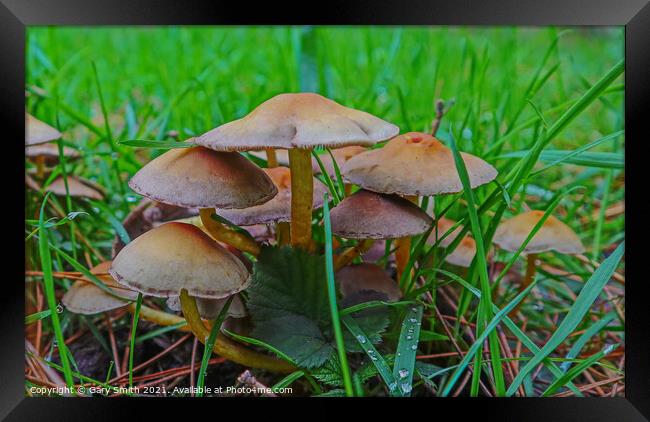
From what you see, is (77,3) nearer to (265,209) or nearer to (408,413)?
(265,209)

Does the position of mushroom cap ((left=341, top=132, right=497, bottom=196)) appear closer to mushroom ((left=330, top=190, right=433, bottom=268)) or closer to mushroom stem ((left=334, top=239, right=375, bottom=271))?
mushroom ((left=330, top=190, right=433, bottom=268))

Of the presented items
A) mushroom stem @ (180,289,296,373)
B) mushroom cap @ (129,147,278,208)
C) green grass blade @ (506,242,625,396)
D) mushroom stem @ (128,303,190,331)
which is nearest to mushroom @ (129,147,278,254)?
mushroom cap @ (129,147,278,208)

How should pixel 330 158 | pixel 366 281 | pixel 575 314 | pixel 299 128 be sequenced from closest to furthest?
pixel 299 128
pixel 575 314
pixel 366 281
pixel 330 158

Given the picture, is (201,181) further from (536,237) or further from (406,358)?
(536,237)

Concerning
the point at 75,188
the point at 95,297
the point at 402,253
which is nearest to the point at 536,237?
the point at 402,253

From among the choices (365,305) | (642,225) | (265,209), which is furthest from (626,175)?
(265,209)

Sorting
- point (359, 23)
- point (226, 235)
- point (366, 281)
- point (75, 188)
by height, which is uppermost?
point (359, 23)

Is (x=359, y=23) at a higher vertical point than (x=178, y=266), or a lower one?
higher
